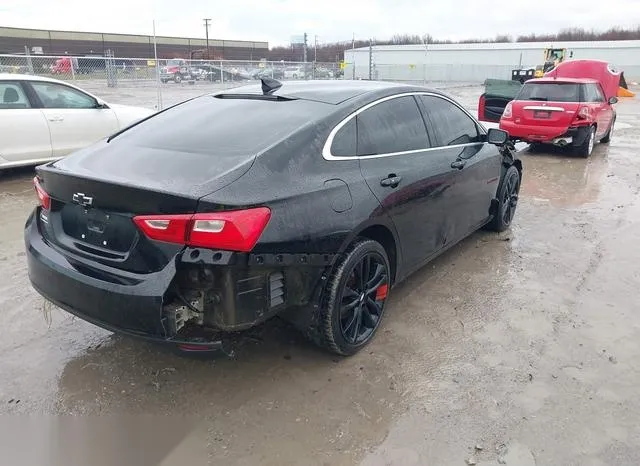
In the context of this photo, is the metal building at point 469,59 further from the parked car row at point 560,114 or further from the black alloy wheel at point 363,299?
the black alloy wheel at point 363,299

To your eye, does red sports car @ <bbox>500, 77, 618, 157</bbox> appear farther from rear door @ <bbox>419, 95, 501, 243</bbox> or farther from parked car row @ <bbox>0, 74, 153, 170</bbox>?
parked car row @ <bbox>0, 74, 153, 170</bbox>

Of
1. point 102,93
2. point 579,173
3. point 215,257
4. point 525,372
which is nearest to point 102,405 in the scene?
point 215,257

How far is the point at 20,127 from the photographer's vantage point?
7453 mm

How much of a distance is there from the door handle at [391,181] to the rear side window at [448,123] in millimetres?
872

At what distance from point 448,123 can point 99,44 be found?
74.0 meters

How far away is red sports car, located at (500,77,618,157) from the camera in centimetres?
1004

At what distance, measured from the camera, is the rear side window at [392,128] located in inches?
137

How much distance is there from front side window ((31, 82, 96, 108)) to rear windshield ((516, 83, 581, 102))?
7.99 m

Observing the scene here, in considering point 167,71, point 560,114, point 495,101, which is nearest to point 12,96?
point 560,114

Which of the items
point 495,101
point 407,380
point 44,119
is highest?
point 44,119

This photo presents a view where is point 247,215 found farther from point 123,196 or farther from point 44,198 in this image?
point 44,198

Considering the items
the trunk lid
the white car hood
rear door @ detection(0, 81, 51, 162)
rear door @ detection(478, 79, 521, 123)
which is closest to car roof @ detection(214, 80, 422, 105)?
the trunk lid

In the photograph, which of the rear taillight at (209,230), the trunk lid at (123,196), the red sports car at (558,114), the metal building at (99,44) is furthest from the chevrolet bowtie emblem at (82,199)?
the metal building at (99,44)

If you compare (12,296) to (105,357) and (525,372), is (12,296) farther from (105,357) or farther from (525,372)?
(525,372)
